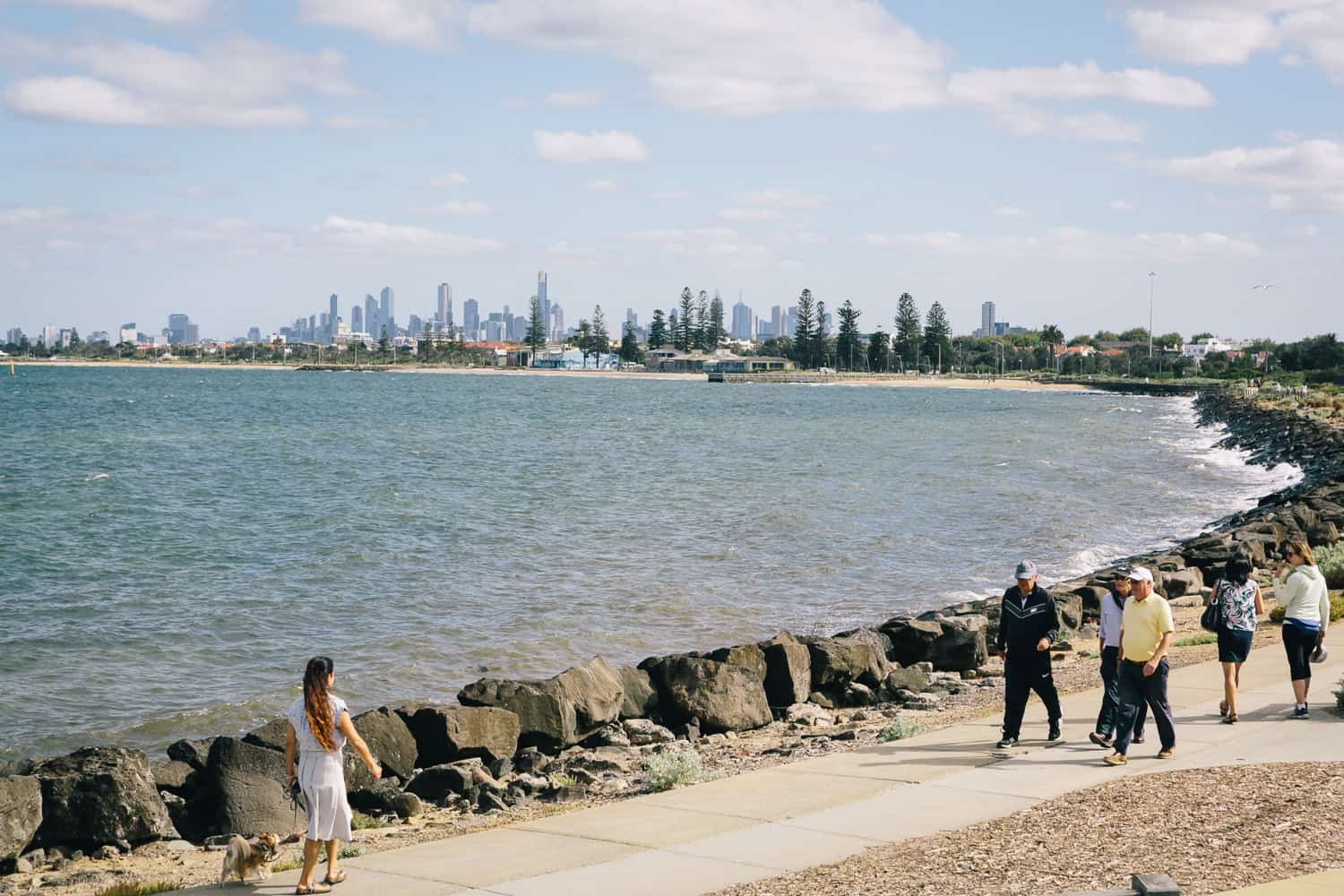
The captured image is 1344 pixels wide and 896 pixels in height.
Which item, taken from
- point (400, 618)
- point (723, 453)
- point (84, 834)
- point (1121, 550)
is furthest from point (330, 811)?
point (723, 453)

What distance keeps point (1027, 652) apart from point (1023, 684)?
0.97ft

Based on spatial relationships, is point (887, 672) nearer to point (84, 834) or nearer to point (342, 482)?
point (84, 834)

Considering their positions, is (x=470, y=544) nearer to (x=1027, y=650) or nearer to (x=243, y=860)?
(x=1027, y=650)

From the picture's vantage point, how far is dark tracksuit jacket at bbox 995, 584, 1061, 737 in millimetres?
11906

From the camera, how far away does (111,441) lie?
2670 inches

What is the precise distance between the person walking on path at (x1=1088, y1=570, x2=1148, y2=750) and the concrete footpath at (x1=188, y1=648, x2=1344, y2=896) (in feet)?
0.67

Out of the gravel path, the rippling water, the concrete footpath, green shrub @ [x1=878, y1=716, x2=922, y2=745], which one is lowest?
the rippling water

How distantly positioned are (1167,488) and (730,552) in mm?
24072

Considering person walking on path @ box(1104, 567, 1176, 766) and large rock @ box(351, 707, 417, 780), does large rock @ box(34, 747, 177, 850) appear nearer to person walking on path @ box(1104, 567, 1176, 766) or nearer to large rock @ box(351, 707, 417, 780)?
large rock @ box(351, 707, 417, 780)

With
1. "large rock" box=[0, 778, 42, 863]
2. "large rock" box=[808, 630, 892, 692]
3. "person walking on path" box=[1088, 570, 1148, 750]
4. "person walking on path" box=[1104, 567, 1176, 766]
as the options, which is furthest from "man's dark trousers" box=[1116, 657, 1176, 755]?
"large rock" box=[0, 778, 42, 863]

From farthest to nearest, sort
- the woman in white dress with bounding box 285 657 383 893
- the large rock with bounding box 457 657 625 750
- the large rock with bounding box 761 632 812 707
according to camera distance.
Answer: the large rock with bounding box 761 632 812 707
the large rock with bounding box 457 657 625 750
the woman in white dress with bounding box 285 657 383 893

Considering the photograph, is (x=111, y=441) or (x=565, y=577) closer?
(x=565, y=577)

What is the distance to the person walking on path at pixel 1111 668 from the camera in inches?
468

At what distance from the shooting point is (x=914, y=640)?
61.0ft
